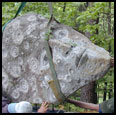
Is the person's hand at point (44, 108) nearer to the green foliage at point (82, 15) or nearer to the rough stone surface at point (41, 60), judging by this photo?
the rough stone surface at point (41, 60)

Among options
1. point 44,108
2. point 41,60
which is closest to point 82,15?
point 41,60

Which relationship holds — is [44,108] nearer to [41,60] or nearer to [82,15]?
[41,60]

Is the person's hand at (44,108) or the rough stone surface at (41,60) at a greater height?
the rough stone surface at (41,60)

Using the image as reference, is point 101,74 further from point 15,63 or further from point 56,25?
point 15,63

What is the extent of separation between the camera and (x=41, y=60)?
235 centimetres

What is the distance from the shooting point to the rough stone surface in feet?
7.01

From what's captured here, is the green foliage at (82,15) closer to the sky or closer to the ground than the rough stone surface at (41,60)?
closer to the sky

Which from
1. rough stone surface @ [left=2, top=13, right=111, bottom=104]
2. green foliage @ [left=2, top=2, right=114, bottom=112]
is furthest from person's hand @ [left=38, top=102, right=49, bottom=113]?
green foliage @ [left=2, top=2, right=114, bottom=112]

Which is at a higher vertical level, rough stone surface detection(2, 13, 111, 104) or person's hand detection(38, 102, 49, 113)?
rough stone surface detection(2, 13, 111, 104)

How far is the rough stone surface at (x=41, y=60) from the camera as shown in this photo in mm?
2137

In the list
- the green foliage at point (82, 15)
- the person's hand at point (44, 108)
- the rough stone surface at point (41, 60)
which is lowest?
the person's hand at point (44, 108)

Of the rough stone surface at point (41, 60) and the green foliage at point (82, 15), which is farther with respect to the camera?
the green foliage at point (82, 15)

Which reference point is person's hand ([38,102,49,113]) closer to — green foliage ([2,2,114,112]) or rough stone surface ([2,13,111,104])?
rough stone surface ([2,13,111,104])

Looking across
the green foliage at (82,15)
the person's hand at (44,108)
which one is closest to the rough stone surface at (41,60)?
the person's hand at (44,108)
